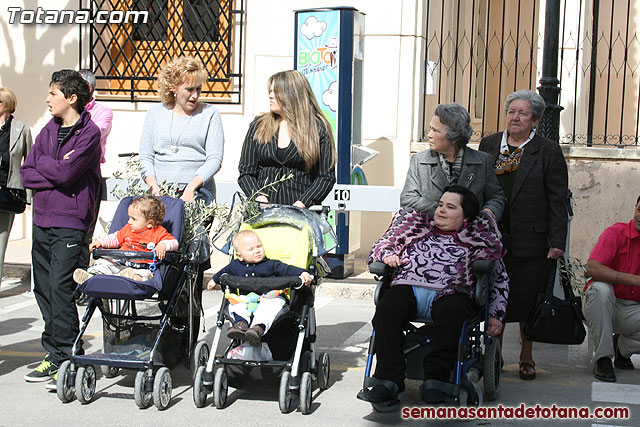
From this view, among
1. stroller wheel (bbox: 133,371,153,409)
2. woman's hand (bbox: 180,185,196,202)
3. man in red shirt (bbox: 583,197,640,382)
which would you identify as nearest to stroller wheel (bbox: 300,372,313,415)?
stroller wheel (bbox: 133,371,153,409)

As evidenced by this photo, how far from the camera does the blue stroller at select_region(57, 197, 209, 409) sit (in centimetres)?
540

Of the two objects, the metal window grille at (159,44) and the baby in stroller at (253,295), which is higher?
the metal window grille at (159,44)

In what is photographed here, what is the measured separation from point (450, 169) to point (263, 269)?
4.62 ft

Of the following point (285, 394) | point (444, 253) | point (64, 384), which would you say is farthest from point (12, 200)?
point (444, 253)

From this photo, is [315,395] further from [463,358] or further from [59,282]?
[59,282]

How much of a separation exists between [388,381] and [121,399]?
5.42ft

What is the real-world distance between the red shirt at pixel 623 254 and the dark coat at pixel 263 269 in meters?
2.27

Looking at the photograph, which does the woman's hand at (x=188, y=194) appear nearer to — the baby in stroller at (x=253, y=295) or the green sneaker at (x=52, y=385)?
the baby in stroller at (x=253, y=295)

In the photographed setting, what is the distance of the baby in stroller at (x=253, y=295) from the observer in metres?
5.36

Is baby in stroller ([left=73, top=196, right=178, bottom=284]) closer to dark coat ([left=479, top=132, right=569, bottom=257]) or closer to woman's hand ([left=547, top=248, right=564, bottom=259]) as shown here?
dark coat ([left=479, top=132, right=569, bottom=257])

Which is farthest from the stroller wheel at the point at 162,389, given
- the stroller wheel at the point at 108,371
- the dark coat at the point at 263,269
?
the stroller wheel at the point at 108,371

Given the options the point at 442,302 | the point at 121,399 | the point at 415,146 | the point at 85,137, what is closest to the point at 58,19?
the point at 415,146

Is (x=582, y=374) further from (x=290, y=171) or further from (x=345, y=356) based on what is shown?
(x=290, y=171)

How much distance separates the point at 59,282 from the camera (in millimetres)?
5941
